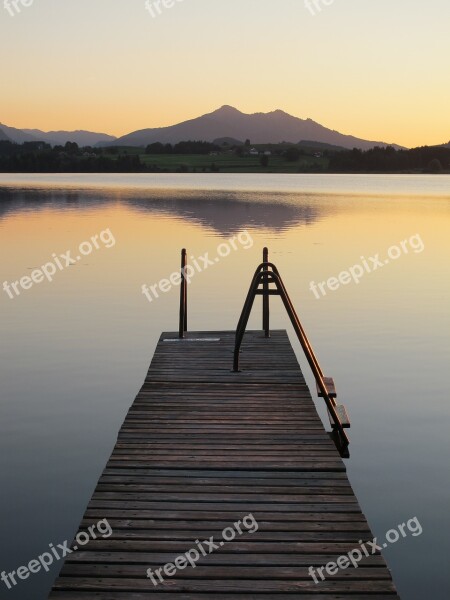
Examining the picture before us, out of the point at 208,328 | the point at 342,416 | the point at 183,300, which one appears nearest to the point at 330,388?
the point at 342,416

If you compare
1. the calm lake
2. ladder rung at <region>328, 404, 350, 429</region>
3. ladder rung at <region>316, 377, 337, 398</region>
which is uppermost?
ladder rung at <region>316, 377, 337, 398</region>

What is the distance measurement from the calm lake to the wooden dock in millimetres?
1162

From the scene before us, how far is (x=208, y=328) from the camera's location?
2167cm

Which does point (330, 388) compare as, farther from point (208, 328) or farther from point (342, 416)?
point (208, 328)

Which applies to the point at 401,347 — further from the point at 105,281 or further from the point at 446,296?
the point at 105,281

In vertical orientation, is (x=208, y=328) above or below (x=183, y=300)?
below

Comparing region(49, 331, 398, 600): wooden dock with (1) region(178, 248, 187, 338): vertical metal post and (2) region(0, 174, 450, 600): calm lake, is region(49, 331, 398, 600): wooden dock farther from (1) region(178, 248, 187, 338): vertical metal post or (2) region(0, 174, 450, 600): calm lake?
(1) region(178, 248, 187, 338): vertical metal post

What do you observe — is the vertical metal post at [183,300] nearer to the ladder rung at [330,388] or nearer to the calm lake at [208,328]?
the calm lake at [208,328]

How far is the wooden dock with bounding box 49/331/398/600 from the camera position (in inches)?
244

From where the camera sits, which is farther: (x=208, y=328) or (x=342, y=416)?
(x=208, y=328)

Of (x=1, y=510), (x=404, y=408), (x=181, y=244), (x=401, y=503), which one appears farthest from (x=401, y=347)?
(x=181, y=244)

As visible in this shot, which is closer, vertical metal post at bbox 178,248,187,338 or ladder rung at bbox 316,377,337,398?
ladder rung at bbox 316,377,337,398

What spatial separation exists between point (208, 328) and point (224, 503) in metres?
14.0

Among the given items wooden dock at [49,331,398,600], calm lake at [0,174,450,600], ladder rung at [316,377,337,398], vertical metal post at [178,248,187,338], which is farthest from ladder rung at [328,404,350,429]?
vertical metal post at [178,248,187,338]
